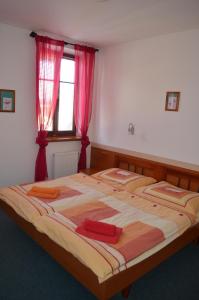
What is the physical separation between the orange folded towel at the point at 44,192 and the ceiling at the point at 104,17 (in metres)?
2.01

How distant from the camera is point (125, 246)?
1.92m

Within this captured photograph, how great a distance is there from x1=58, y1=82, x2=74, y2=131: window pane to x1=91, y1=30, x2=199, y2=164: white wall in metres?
0.47

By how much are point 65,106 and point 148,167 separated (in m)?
1.74

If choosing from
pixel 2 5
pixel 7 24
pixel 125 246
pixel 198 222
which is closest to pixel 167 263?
pixel 198 222

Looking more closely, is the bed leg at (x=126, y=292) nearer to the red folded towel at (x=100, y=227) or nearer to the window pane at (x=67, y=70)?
the red folded towel at (x=100, y=227)

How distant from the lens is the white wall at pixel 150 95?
315 cm

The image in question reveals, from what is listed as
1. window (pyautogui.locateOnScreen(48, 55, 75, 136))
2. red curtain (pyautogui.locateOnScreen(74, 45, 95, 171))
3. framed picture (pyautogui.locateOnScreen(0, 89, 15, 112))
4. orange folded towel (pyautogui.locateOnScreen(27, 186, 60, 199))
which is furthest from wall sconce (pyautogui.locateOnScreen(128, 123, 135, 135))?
framed picture (pyautogui.locateOnScreen(0, 89, 15, 112))

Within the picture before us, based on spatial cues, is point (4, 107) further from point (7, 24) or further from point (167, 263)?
point (167, 263)

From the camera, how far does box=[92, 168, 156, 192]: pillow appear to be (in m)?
3.27

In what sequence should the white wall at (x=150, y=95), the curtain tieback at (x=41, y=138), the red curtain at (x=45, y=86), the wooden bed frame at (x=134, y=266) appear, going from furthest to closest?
the curtain tieback at (x=41, y=138)
the red curtain at (x=45, y=86)
the white wall at (x=150, y=95)
the wooden bed frame at (x=134, y=266)

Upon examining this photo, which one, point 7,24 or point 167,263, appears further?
point 7,24

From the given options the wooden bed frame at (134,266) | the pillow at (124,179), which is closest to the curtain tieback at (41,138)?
the pillow at (124,179)

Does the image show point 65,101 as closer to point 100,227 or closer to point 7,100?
point 7,100

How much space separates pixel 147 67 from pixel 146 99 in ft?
1.52
